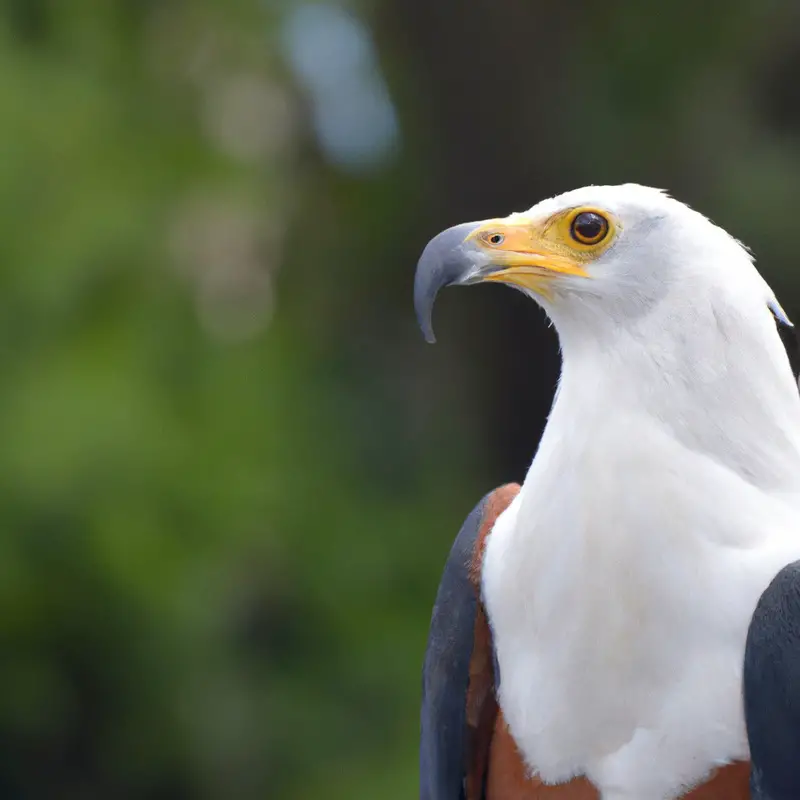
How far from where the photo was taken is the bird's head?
1916 millimetres

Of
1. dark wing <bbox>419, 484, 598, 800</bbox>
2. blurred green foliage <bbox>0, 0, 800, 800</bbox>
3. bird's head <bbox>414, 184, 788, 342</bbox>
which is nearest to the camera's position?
bird's head <bbox>414, 184, 788, 342</bbox>

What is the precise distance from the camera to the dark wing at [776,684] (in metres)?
1.77

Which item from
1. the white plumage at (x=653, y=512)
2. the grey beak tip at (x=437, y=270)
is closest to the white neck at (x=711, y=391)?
the white plumage at (x=653, y=512)

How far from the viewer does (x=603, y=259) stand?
198cm

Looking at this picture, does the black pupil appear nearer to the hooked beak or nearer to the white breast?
the hooked beak

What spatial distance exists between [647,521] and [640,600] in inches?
4.4

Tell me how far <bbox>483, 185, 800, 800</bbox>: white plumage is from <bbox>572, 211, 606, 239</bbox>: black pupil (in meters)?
0.02

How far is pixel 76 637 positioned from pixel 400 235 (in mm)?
2368

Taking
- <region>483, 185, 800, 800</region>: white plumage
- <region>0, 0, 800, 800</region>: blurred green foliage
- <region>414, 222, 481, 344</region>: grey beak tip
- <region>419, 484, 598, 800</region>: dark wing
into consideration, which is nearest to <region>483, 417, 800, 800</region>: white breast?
<region>483, 185, 800, 800</region>: white plumage

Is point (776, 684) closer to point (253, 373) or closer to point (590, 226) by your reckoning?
point (590, 226)

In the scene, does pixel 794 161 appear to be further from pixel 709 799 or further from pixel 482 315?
pixel 709 799

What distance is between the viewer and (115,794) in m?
5.64

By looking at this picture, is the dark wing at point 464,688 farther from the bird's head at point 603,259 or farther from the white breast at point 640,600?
the bird's head at point 603,259

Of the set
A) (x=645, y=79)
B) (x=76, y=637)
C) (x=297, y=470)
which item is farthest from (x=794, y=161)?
(x=76, y=637)
